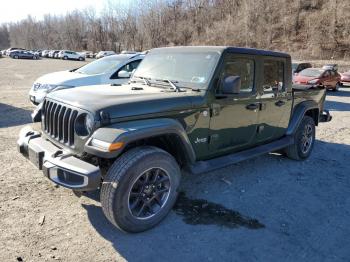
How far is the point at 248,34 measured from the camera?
57219mm

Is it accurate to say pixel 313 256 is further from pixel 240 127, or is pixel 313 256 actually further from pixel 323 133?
pixel 323 133

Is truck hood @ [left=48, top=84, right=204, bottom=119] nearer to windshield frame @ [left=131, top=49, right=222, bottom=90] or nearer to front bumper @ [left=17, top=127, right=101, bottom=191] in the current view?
windshield frame @ [left=131, top=49, right=222, bottom=90]

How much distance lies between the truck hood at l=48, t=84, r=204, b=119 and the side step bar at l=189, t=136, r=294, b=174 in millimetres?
763

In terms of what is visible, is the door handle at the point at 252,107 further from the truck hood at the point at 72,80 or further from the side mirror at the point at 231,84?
the truck hood at the point at 72,80

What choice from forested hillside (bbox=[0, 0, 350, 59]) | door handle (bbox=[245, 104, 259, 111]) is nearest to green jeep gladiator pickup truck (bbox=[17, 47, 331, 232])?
door handle (bbox=[245, 104, 259, 111])

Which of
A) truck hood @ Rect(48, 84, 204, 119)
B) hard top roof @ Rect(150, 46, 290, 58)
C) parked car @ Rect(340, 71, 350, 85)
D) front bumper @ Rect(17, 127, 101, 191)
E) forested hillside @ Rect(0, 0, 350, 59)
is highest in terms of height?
forested hillside @ Rect(0, 0, 350, 59)

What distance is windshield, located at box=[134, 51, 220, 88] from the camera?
4.49 m

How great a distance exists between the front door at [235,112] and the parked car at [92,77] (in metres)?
4.34

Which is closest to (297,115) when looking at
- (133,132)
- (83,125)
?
(133,132)

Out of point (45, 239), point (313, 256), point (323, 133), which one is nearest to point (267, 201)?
point (313, 256)

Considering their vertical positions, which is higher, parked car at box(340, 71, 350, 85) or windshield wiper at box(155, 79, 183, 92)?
windshield wiper at box(155, 79, 183, 92)

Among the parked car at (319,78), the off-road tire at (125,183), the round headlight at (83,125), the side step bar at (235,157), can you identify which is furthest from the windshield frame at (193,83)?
the parked car at (319,78)

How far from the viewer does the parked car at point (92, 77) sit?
28.9 ft

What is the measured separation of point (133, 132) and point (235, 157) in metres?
1.94
